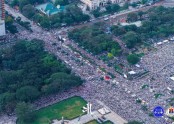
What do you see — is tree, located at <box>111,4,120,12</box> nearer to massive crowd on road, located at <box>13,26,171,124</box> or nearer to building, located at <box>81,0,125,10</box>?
building, located at <box>81,0,125,10</box>

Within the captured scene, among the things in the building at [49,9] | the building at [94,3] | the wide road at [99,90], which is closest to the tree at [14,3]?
the building at [49,9]

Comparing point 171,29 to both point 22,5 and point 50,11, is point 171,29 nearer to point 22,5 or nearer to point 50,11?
point 50,11

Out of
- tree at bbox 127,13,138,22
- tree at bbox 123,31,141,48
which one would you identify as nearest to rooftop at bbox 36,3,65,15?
tree at bbox 127,13,138,22

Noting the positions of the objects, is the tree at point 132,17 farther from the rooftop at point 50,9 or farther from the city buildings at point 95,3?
the rooftop at point 50,9

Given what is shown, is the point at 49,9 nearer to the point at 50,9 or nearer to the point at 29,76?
the point at 50,9

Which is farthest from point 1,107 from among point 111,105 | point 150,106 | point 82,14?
point 82,14

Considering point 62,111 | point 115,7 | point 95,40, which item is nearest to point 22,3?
point 115,7
